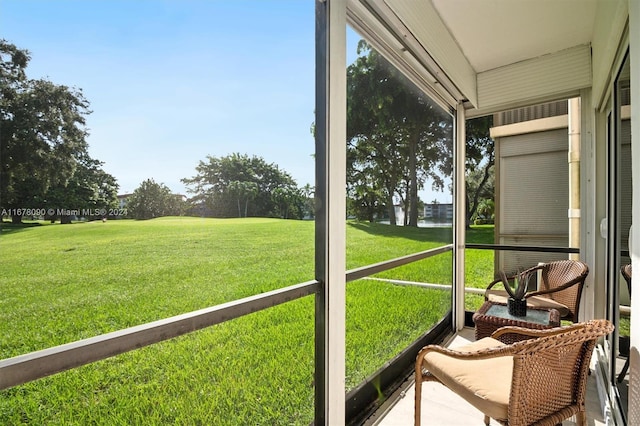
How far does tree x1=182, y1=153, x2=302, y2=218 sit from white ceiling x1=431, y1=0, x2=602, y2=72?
1.85 meters

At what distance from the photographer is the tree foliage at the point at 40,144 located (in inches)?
41.9

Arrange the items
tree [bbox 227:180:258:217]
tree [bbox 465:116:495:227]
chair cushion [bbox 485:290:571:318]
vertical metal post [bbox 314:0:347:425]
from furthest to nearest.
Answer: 1. tree [bbox 465:116:495:227]
2. tree [bbox 227:180:258:217]
3. chair cushion [bbox 485:290:571:318]
4. vertical metal post [bbox 314:0:347:425]

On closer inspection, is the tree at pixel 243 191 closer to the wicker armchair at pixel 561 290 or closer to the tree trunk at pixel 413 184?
the tree trunk at pixel 413 184

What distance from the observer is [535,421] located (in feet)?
4.11

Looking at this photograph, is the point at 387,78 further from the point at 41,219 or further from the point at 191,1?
the point at 41,219

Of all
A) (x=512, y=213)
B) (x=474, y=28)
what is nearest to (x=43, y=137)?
(x=474, y=28)

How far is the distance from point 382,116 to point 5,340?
3.00 m

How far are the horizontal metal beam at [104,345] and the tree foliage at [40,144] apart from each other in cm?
62

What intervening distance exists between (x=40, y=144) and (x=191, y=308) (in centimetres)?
230

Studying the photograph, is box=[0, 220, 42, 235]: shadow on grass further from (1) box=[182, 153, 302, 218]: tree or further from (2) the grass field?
(1) box=[182, 153, 302, 218]: tree

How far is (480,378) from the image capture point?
4.68 ft

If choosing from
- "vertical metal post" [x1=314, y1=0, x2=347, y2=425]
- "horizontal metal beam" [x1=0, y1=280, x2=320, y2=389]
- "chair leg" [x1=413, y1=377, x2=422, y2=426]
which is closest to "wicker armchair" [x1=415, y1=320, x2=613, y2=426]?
"chair leg" [x1=413, y1=377, x2=422, y2=426]

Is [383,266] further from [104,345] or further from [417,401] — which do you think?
[104,345]

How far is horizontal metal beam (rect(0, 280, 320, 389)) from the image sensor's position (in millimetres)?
667
